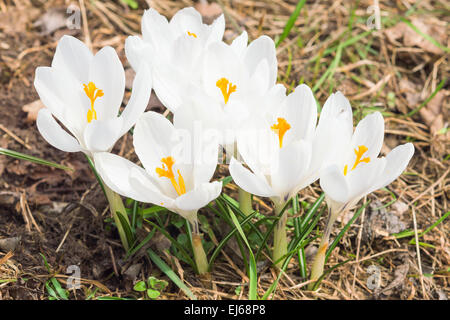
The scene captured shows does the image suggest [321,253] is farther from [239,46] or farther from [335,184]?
[239,46]

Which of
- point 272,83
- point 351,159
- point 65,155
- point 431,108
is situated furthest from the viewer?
point 431,108

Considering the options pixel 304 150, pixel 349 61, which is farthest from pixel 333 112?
pixel 349 61

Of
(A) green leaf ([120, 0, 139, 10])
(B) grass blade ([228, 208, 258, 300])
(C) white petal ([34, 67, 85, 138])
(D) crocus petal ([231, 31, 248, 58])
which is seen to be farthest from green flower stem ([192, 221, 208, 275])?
(A) green leaf ([120, 0, 139, 10])

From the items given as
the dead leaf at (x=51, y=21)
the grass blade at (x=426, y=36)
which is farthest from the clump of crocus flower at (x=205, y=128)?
the grass blade at (x=426, y=36)

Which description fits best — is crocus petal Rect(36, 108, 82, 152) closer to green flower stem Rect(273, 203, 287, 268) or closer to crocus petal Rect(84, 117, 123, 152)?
crocus petal Rect(84, 117, 123, 152)

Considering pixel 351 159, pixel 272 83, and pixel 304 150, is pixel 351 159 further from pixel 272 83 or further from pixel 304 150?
pixel 272 83

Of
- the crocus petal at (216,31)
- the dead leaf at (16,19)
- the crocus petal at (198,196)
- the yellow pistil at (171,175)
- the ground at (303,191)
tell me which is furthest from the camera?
the dead leaf at (16,19)

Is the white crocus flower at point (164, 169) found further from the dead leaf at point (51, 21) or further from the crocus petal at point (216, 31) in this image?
the dead leaf at point (51, 21)
